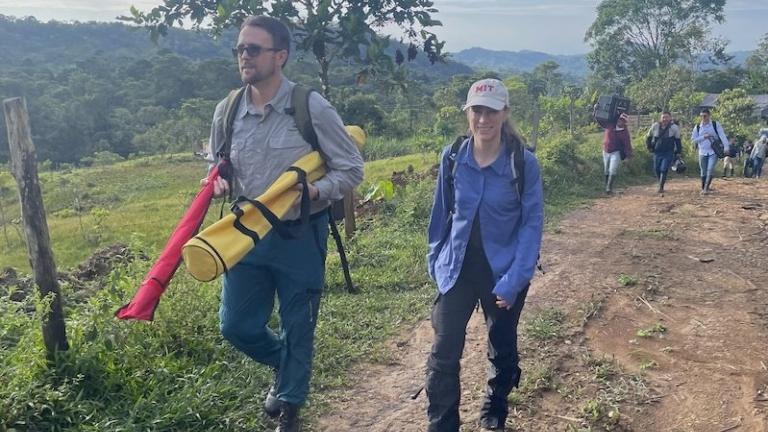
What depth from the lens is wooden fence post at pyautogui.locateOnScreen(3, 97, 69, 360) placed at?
307 cm

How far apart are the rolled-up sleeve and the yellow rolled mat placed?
3.6 inches

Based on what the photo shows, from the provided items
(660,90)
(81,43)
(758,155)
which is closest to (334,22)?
(758,155)

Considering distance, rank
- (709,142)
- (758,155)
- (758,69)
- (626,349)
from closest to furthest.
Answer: (626,349)
(709,142)
(758,155)
(758,69)

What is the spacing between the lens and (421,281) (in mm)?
5887

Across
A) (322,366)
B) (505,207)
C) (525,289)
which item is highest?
(505,207)

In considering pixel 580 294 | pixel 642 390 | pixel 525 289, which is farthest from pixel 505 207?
pixel 580 294

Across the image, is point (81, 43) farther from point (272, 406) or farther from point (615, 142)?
point (272, 406)

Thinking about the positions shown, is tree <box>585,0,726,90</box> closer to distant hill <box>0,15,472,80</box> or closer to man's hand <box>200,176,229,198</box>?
distant hill <box>0,15,472,80</box>

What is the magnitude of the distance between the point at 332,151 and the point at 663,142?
8.65m

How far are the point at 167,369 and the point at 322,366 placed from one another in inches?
37.6

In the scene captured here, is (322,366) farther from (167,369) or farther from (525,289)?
(525,289)

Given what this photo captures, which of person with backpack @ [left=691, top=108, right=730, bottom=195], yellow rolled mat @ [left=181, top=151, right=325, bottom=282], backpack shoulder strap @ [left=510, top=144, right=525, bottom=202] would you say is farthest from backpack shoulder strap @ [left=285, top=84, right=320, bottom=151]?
person with backpack @ [left=691, top=108, right=730, bottom=195]

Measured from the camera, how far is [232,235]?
273 cm

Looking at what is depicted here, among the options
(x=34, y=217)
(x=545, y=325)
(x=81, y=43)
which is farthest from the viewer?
(x=81, y=43)
